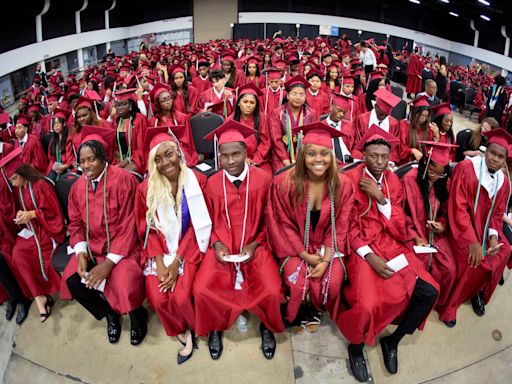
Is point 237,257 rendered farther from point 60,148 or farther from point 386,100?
point 60,148

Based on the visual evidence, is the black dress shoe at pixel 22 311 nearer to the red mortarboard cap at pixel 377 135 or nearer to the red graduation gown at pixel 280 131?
the red graduation gown at pixel 280 131

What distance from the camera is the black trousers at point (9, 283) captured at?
9.41ft

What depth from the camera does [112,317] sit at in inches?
108

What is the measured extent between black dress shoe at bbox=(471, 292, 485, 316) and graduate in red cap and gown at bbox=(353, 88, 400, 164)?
1776 mm

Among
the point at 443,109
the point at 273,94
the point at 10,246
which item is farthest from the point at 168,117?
the point at 443,109

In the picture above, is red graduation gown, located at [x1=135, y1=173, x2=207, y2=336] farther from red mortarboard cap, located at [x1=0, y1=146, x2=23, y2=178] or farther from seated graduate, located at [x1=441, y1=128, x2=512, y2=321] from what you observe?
seated graduate, located at [x1=441, y1=128, x2=512, y2=321]

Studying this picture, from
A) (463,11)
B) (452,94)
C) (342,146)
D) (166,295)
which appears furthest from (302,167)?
(463,11)

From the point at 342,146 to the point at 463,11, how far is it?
23032mm

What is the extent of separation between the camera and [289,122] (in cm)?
399

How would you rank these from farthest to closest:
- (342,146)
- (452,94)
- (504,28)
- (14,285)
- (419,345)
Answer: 1. (504,28)
2. (452,94)
3. (342,146)
4. (14,285)
5. (419,345)

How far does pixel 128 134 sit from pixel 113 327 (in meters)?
2.36

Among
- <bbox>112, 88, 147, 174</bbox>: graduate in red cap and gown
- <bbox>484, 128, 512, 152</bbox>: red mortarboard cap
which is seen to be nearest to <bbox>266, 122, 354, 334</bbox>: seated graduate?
<bbox>484, 128, 512, 152</bbox>: red mortarboard cap

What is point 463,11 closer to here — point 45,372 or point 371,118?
point 371,118

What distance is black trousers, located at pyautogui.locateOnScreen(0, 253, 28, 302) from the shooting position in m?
2.87
